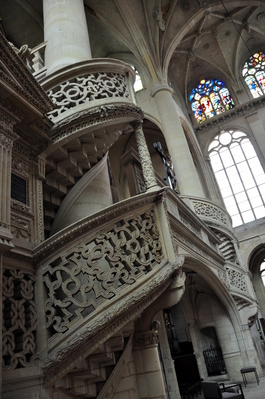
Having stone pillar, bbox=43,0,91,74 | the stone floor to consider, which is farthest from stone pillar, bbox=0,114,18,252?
the stone floor

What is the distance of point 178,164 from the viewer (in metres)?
13.1

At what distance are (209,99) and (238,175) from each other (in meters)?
5.40

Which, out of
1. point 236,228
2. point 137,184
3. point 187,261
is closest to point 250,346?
point 187,261

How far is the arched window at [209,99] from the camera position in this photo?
2005 cm

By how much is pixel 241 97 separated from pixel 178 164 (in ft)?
29.2

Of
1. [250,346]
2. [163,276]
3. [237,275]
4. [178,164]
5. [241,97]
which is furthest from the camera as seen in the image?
[241,97]

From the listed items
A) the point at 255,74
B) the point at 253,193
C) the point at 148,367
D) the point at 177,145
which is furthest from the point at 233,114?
the point at 148,367

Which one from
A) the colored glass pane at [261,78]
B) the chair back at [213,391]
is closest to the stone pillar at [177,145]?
the colored glass pane at [261,78]

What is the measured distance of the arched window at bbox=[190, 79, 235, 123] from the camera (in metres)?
20.0

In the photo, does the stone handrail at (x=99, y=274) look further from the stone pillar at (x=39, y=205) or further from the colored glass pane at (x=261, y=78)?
the colored glass pane at (x=261, y=78)

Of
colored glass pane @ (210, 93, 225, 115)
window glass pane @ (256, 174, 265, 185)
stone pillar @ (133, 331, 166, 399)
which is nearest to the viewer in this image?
stone pillar @ (133, 331, 166, 399)

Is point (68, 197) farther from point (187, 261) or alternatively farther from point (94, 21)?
point (94, 21)

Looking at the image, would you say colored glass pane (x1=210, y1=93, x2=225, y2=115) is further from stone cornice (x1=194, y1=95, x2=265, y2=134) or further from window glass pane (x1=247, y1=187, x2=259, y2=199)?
window glass pane (x1=247, y1=187, x2=259, y2=199)

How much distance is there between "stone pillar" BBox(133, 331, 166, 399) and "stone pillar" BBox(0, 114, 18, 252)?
262 cm
